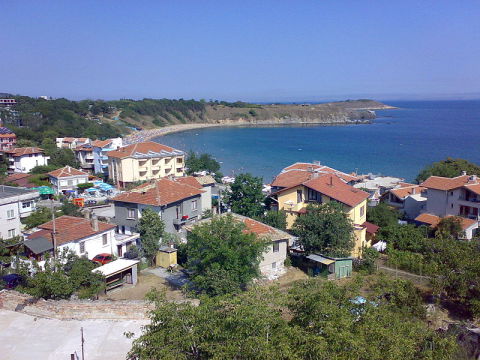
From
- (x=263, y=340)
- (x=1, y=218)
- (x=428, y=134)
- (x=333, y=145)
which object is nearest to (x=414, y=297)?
(x=263, y=340)

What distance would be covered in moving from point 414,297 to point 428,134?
350 ft

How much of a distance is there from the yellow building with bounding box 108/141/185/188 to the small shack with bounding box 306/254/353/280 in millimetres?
24044

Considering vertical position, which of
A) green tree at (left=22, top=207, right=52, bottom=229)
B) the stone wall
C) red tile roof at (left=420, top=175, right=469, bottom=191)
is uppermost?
red tile roof at (left=420, top=175, right=469, bottom=191)

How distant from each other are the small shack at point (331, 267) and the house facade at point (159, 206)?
8.04m

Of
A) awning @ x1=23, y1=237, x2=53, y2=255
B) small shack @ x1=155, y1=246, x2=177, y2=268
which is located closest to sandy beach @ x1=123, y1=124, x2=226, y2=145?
small shack @ x1=155, y1=246, x2=177, y2=268

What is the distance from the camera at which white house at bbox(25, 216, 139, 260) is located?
18.7 m

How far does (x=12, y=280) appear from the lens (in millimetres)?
17641

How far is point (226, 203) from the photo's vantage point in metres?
27.4

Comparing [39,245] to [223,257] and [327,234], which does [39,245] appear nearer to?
[223,257]

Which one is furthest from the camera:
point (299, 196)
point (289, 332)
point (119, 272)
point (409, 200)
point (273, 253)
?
point (409, 200)

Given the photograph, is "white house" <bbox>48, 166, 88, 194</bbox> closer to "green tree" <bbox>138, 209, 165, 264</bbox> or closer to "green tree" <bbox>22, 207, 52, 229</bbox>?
"green tree" <bbox>22, 207, 52, 229</bbox>

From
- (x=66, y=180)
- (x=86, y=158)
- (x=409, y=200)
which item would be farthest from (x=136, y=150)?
(x=409, y=200)

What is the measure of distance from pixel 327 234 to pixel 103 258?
10.5 m

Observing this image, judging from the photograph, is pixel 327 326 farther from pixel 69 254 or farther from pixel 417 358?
pixel 69 254
